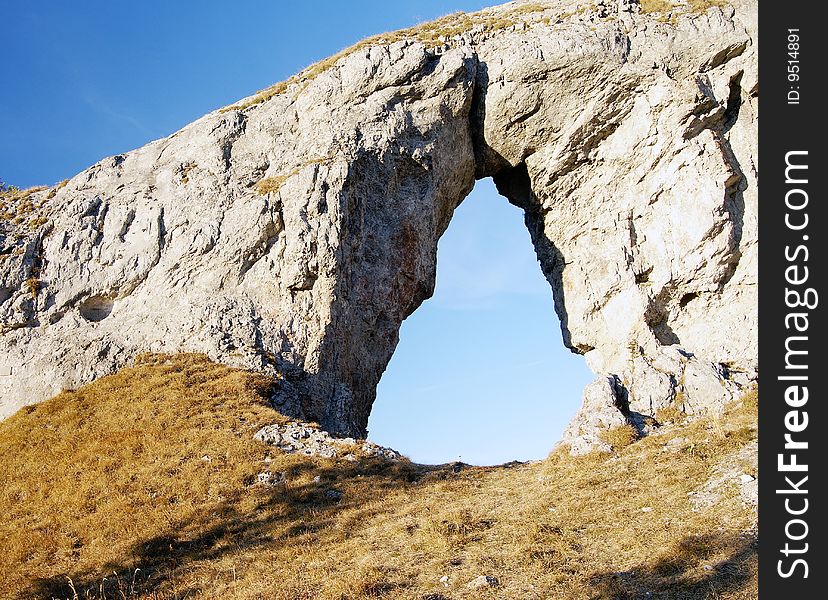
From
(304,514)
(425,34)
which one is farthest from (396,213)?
(304,514)

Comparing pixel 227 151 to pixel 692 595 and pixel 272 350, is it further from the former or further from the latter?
pixel 692 595

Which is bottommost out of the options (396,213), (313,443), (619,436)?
(313,443)

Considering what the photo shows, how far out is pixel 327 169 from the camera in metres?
28.1

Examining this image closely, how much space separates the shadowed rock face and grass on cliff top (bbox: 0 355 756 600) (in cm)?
339

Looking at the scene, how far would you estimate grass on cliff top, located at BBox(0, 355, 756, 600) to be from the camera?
10.9m

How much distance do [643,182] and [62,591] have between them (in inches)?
1154

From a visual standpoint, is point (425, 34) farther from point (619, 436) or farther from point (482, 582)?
point (482, 582)

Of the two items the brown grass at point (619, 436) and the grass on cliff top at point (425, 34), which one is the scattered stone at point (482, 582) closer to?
the brown grass at point (619, 436)

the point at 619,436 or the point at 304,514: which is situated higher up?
the point at 619,436

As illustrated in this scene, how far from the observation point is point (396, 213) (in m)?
30.3

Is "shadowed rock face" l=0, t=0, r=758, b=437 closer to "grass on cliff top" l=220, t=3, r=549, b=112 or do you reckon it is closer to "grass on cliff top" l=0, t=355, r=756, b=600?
"grass on cliff top" l=220, t=3, r=549, b=112

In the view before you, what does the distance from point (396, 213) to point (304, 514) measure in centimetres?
1765

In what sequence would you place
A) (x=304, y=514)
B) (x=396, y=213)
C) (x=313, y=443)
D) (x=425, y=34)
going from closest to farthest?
(x=304, y=514) → (x=313, y=443) → (x=396, y=213) → (x=425, y=34)

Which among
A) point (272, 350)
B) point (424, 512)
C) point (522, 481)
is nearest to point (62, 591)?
point (424, 512)
